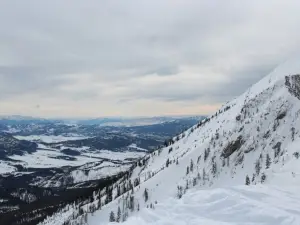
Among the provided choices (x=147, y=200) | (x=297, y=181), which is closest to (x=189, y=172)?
(x=147, y=200)

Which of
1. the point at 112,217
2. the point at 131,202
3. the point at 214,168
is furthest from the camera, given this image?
the point at 131,202

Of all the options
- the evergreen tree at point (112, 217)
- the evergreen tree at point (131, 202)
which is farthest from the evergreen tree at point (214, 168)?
the evergreen tree at point (112, 217)

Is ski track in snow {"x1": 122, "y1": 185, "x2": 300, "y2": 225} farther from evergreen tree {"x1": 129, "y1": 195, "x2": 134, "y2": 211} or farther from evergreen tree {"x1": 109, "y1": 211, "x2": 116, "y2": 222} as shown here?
evergreen tree {"x1": 129, "y1": 195, "x2": 134, "y2": 211}

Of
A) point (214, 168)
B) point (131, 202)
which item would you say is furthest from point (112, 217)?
point (214, 168)

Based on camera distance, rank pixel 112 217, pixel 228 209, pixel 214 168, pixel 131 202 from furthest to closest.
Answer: pixel 131 202 → pixel 214 168 → pixel 112 217 → pixel 228 209

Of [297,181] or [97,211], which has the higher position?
[297,181]

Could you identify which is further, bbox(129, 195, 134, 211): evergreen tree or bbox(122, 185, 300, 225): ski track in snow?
bbox(129, 195, 134, 211): evergreen tree

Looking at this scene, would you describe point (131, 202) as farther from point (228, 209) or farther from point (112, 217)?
point (228, 209)

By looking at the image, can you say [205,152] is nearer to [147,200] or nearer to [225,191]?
[147,200]

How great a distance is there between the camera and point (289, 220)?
23.5m

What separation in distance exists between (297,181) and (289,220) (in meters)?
25.5

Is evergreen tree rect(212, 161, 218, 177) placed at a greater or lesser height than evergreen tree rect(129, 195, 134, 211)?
greater

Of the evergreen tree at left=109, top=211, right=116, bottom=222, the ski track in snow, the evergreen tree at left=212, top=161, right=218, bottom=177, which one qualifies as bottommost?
the evergreen tree at left=109, top=211, right=116, bottom=222

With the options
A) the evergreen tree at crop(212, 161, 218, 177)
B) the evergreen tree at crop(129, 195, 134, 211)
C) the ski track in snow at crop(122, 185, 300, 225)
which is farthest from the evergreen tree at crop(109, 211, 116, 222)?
the ski track in snow at crop(122, 185, 300, 225)
